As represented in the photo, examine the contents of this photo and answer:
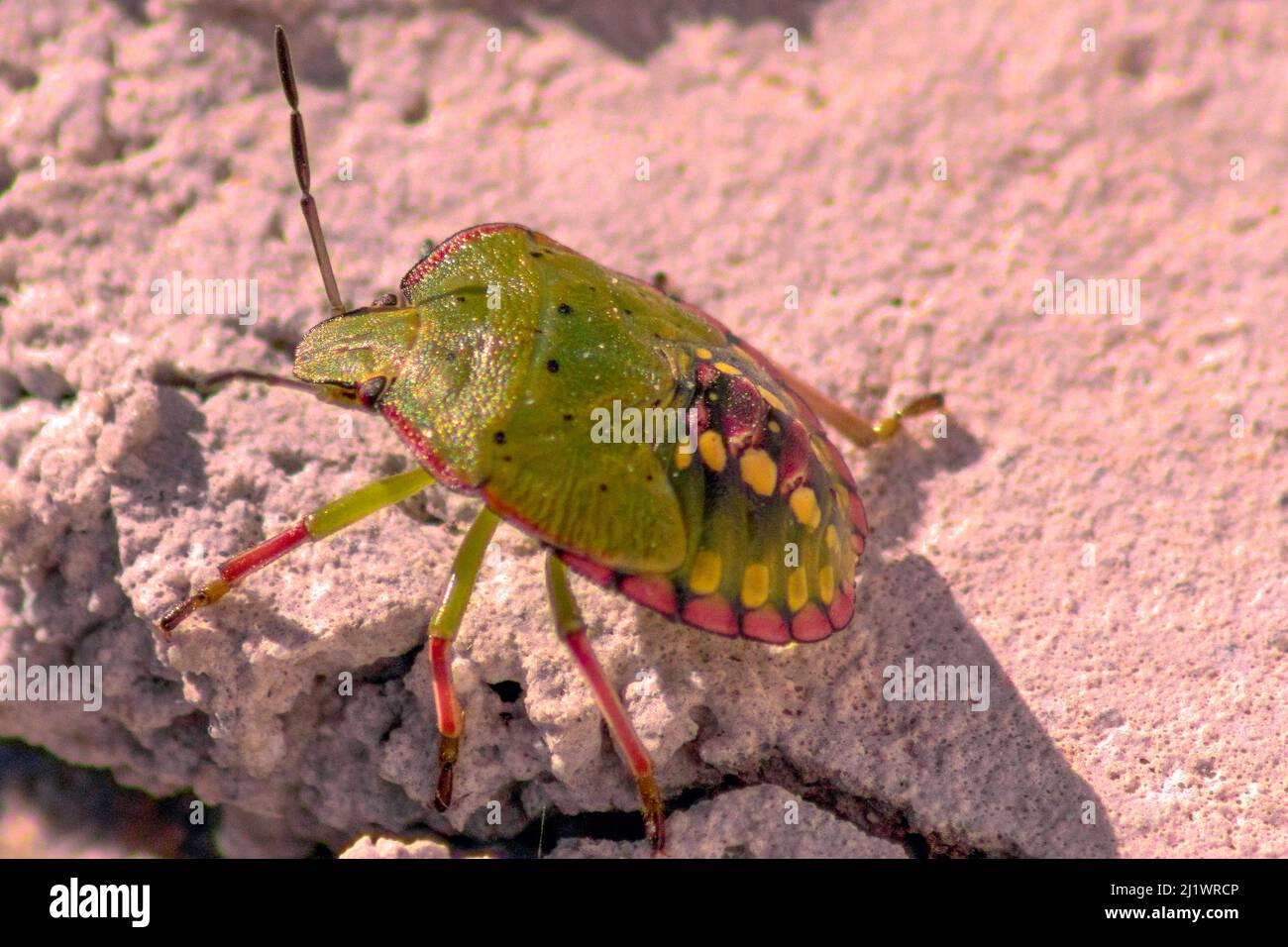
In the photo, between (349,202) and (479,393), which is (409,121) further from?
(479,393)

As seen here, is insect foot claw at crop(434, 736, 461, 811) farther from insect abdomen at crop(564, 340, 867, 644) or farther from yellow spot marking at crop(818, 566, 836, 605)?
yellow spot marking at crop(818, 566, 836, 605)
